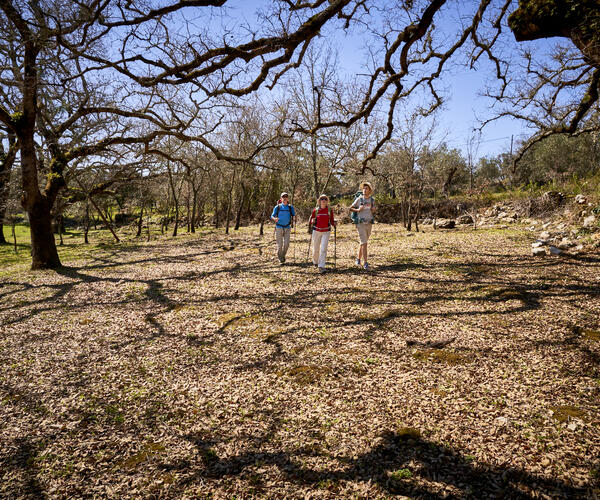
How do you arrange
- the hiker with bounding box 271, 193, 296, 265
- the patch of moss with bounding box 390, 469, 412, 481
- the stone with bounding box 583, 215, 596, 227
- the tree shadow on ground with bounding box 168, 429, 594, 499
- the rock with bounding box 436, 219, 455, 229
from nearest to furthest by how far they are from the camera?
the tree shadow on ground with bounding box 168, 429, 594, 499
the patch of moss with bounding box 390, 469, 412, 481
the hiker with bounding box 271, 193, 296, 265
the stone with bounding box 583, 215, 596, 227
the rock with bounding box 436, 219, 455, 229

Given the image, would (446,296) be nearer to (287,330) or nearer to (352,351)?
(352,351)

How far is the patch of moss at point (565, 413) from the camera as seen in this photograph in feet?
10.0

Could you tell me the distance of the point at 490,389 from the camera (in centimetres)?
358

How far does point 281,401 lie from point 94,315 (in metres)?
4.91

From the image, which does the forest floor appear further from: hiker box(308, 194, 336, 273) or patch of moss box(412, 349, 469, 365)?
hiker box(308, 194, 336, 273)

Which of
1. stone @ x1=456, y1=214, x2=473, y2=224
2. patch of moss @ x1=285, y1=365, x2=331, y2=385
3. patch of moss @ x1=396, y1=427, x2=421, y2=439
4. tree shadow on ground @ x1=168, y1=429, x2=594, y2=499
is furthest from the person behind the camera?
stone @ x1=456, y1=214, x2=473, y2=224

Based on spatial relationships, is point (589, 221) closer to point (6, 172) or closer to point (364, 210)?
point (364, 210)

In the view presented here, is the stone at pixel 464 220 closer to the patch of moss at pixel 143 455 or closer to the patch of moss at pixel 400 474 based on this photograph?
the patch of moss at pixel 400 474

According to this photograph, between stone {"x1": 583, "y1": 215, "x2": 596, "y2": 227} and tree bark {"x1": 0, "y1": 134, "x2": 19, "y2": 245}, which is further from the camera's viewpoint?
tree bark {"x1": 0, "y1": 134, "x2": 19, "y2": 245}

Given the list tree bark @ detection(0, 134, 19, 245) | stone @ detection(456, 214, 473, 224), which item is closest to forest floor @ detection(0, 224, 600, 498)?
tree bark @ detection(0, 134, 19, 245)

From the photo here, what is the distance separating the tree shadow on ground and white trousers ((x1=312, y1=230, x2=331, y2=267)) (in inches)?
243

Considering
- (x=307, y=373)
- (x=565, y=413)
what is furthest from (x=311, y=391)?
(x=565, y=413)

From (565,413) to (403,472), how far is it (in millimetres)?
1823

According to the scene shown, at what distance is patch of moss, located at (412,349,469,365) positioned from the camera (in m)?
4.22
